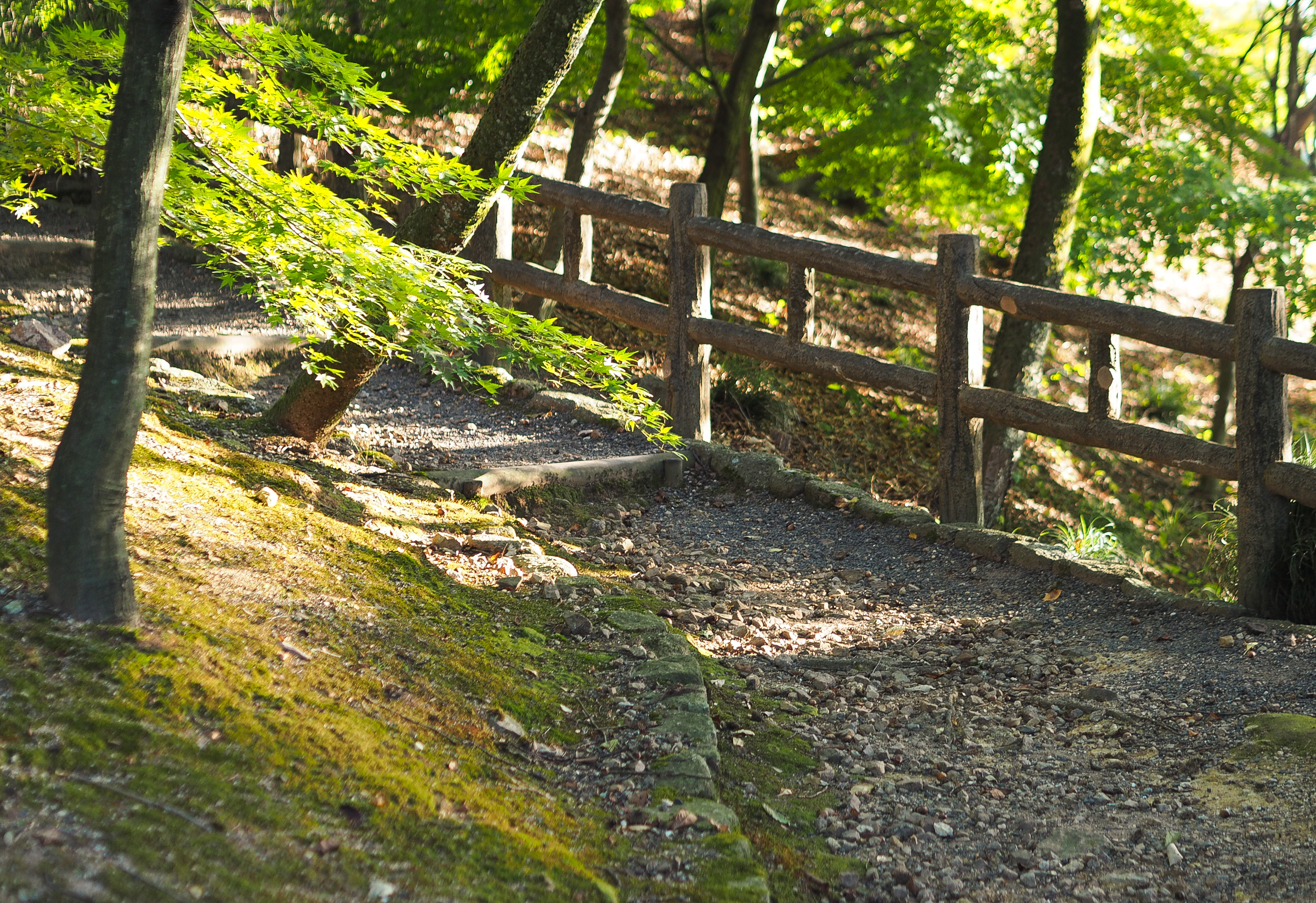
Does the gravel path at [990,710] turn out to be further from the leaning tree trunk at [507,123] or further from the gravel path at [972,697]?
the leaning tree trunk at [507,123]

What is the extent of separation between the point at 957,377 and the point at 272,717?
4453 millimetres

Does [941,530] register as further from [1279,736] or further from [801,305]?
[1279,736]

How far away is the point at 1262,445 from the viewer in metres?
4.49

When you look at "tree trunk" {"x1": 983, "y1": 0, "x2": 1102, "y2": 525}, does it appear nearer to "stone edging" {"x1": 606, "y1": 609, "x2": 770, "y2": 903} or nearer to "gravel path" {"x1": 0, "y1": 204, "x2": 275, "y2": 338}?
"stone edging" {"x1": 606, "y1": 609, "x2": 770, "y2": 903}

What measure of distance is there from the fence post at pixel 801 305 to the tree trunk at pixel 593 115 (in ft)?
8.07

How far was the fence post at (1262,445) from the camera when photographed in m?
4.44

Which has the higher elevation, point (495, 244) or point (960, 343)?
point (495, 244)

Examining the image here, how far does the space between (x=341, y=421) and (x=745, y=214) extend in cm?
638

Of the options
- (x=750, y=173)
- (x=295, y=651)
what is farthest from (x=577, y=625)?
(x=750, y=173)

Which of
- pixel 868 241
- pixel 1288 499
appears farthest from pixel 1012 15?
pixel 1288 499

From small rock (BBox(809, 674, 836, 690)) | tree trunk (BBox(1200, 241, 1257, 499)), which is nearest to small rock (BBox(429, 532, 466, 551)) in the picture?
small rock (BBox(809, 674, 836, 690))

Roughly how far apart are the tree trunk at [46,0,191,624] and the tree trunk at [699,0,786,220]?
7501 millimetres

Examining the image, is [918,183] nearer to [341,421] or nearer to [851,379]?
[851,379]

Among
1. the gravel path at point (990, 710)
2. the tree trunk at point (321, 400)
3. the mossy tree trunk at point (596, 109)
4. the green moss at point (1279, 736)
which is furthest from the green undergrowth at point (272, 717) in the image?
the mossy tree trunk at point (596, 109)
